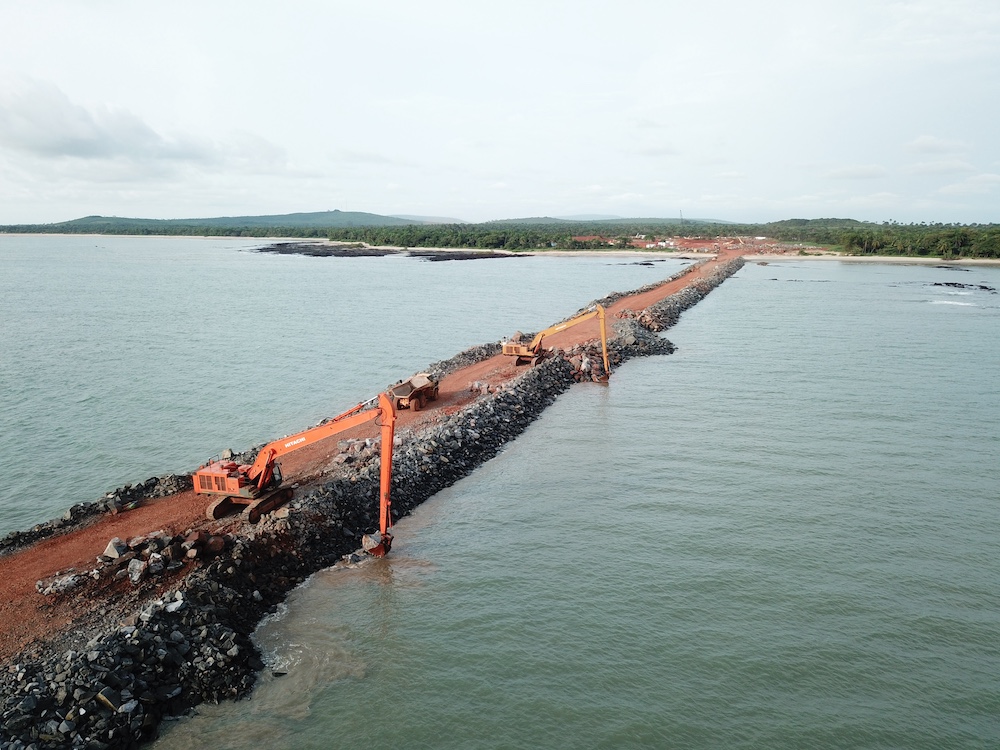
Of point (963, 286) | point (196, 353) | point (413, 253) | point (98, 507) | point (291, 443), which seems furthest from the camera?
point (413, 253)

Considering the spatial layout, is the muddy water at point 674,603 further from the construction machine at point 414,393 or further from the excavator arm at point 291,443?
the construction machine at point 414,393

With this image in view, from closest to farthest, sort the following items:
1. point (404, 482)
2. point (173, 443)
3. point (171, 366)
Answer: point (404, 482) < point (173, 443) < point (171, 366)

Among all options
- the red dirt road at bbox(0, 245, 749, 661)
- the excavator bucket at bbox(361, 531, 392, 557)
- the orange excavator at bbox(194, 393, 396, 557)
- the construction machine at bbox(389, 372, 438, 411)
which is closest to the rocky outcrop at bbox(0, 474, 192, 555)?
the red dirt road at bbox(0, 245, 749, 661)

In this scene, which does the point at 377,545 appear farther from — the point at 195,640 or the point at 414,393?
the point at 414,393

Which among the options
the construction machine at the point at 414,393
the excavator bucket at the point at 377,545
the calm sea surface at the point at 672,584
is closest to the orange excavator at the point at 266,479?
the excavator bucket at the point at 377,545

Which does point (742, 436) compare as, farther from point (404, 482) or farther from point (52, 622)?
point (52, 622)

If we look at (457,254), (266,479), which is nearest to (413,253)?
(457,254)

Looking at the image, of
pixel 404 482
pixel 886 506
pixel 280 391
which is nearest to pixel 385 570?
pixel 404 482
